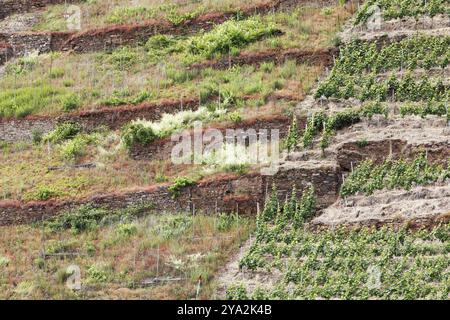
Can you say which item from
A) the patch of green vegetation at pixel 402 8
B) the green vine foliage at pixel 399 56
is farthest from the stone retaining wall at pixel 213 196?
the patch of green vegetation at pixel 402 8

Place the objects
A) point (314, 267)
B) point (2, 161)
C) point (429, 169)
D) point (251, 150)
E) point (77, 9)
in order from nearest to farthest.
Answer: point (314, 267) → point (429, 169) → point (251, 150) → point (2, 161) → point (77, 9)

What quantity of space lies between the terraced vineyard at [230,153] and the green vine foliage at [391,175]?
7 cm

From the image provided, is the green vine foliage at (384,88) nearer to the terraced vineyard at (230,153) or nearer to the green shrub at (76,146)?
the terraced vineyard at (230,153)

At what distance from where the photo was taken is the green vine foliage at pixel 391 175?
150 ft

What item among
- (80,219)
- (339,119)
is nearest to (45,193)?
(80,219)

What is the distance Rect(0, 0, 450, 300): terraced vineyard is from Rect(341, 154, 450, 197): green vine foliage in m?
0.07

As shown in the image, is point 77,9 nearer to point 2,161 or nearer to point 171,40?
point 171,40

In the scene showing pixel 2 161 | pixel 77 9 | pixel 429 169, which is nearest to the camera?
pixel 429 169

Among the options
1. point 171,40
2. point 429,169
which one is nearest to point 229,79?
point 171,40

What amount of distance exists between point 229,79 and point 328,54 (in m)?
4.17

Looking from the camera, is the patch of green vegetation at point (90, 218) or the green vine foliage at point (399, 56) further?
the green vine foliage at point (399, 56)

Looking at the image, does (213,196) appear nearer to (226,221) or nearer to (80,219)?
(226,221)

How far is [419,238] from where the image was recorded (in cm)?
4312

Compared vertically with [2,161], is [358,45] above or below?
above
